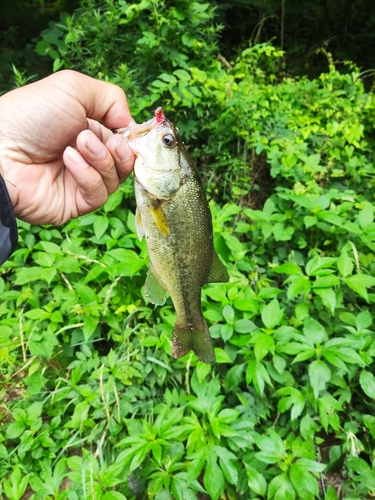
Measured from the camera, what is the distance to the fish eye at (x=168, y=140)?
1444mm

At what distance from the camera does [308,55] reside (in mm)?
6270

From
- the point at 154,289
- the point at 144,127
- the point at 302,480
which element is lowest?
the point at 302,480

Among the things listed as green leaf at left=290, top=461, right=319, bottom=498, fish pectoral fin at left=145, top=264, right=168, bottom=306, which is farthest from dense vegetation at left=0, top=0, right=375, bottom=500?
fish pectoral fin at left=145, top=264, right=168, bottom=306

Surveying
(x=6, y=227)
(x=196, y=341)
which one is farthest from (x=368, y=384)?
(x=6, y=227)

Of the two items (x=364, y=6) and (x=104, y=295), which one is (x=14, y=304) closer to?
(x=104, y=295)

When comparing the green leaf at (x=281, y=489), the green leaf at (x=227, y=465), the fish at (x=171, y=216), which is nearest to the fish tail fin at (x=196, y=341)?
the fish at (x=171, y=216)

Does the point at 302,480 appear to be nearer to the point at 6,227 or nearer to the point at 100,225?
the point at 6,227

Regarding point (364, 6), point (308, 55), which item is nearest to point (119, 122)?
point (308, 55)

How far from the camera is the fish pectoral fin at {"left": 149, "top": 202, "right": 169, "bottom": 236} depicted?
152 cm

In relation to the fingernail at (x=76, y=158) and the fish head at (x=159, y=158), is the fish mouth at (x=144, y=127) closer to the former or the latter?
the fish head at (x=159, y=158)

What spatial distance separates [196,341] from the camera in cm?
176

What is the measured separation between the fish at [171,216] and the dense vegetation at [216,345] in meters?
0.65

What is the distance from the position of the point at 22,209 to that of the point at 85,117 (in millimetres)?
536

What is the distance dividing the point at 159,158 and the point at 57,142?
0.60 m
